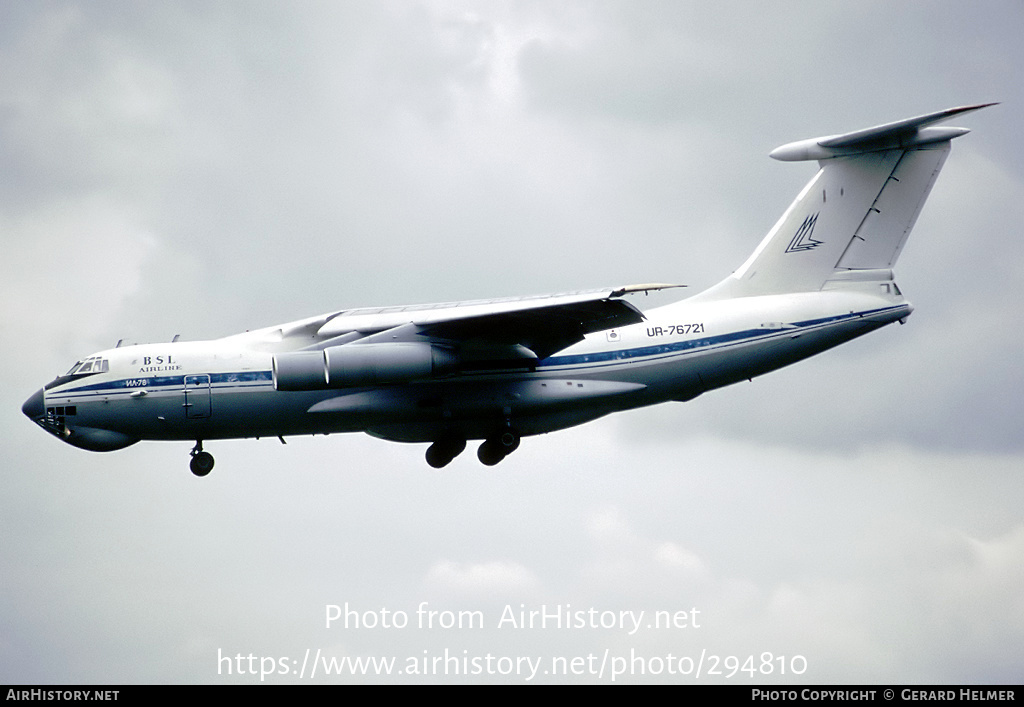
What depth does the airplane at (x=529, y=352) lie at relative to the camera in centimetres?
1547

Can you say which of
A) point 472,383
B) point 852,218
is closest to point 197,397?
point 472,383

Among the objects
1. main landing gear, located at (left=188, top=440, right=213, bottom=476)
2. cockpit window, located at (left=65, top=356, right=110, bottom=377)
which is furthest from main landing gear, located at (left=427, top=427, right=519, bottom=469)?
cockpit window, located at (left=65, top=356, right=110, bottom=377)

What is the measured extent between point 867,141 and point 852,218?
1064 mm

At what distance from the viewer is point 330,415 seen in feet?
52.7

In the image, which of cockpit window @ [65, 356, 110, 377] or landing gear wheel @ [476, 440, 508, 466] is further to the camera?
landing gear wheel @ [476, 440, 508, 466]

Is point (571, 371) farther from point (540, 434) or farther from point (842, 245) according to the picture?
point (842, 245)

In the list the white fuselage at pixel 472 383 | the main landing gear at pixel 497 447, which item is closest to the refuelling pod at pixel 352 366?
the white fuselage at pixel 472 383

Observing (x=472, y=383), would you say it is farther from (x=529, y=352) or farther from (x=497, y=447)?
A: (x=497, y=447)

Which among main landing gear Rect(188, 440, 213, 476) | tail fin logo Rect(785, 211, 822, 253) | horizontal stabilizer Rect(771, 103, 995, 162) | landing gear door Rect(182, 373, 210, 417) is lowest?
main landing gear Rect(188, 440, 213, 476)

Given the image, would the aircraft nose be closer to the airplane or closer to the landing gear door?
the airplane

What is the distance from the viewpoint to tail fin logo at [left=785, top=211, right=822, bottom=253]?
17.5 m

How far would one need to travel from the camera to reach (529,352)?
16312 mm

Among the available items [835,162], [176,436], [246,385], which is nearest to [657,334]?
[835,162]

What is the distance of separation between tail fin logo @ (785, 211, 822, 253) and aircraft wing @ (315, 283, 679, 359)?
3.53 metres
